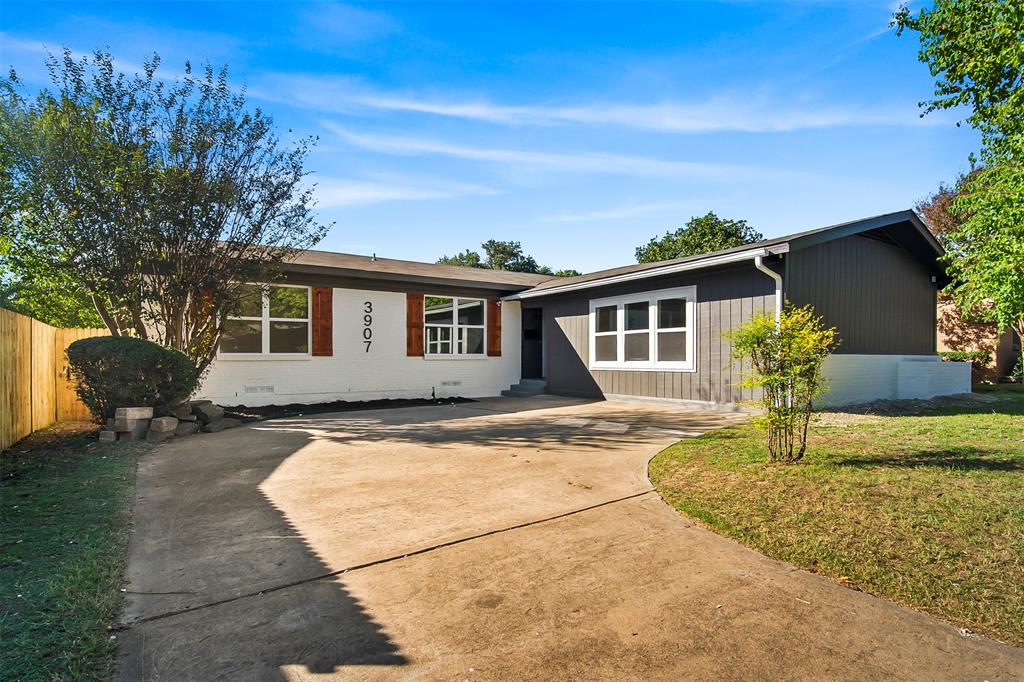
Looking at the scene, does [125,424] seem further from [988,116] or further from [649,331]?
[988,116]

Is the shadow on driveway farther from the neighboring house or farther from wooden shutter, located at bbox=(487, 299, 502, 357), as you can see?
the neighboring house

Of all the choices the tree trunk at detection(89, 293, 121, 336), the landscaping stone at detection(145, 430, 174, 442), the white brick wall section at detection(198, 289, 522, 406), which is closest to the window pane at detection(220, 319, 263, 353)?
the white brick wall section at detection(198, 289, 522, 406)

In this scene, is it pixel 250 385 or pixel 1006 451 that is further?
pixel 250 385

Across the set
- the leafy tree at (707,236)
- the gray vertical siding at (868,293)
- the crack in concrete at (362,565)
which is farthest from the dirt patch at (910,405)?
the leafy tree at (707,236)

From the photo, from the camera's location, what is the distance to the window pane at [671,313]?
10.5 metres

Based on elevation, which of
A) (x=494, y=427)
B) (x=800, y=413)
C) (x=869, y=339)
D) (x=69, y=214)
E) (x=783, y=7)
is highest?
(x=783, y=7)

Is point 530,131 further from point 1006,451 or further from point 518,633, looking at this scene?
point 518,633

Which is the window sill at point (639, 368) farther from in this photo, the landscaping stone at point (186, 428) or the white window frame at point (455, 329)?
the landscaping stone at point (186, 428)

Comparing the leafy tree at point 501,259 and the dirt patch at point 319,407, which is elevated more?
the leafy tree at point 501,259

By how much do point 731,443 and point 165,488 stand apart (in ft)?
19.3

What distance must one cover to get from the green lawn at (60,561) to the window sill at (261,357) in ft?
16.3

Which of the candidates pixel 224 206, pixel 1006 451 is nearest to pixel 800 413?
pixel 1006 451

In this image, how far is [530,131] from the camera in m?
11.0

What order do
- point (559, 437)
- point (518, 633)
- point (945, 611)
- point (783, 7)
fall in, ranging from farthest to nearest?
point (783, 7) → point (559, 437) → point (945, 611) → point (518, 633)
